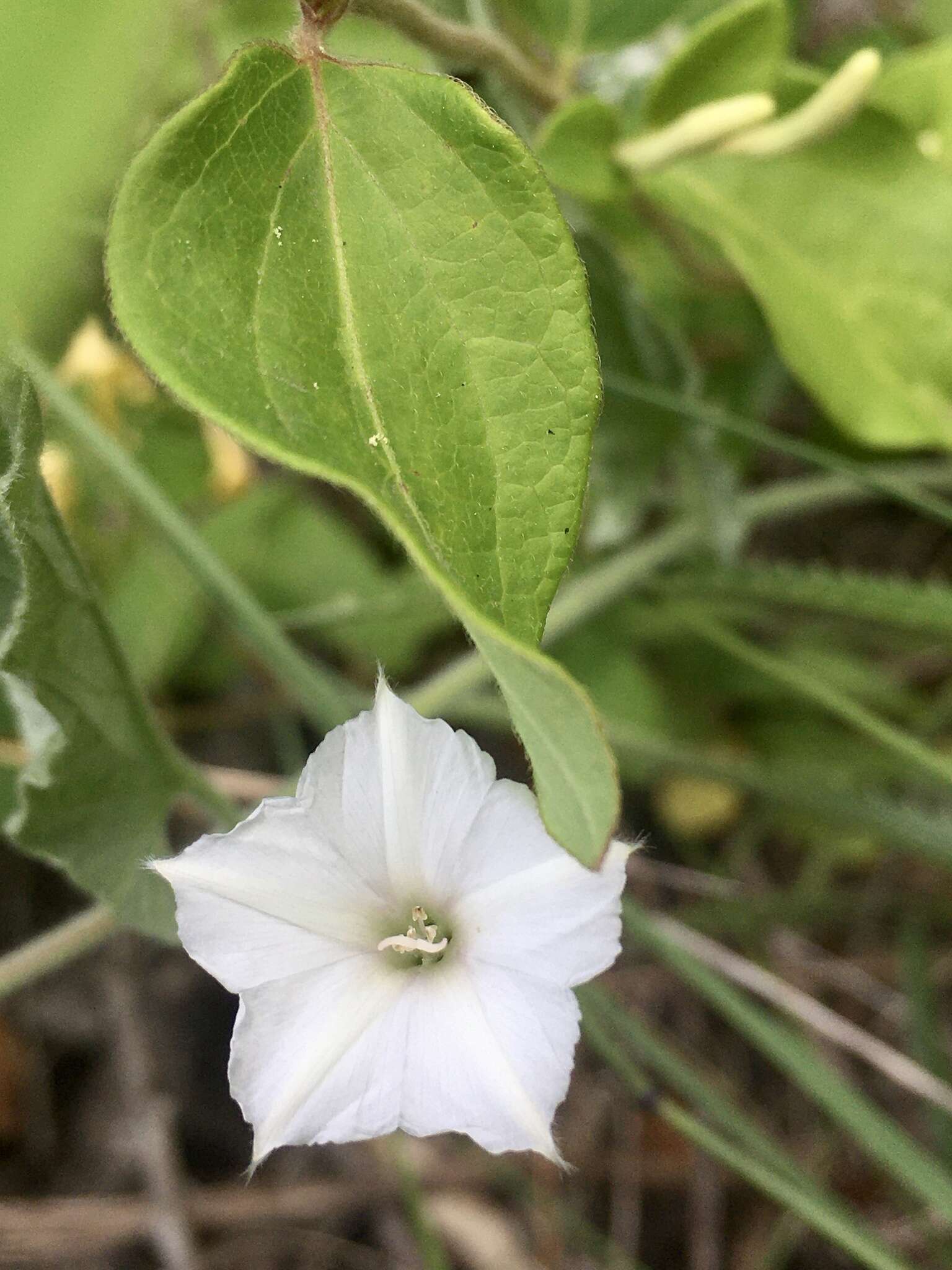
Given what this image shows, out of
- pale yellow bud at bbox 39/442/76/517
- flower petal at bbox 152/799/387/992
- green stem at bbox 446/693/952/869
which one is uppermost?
flower petal at bbox 152/799/387/992

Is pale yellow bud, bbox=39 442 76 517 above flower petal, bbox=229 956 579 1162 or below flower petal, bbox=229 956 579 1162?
below

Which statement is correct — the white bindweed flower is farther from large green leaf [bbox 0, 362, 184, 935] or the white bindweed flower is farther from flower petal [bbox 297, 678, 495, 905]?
large green leaf [bbox 0, 362, 184, 935]

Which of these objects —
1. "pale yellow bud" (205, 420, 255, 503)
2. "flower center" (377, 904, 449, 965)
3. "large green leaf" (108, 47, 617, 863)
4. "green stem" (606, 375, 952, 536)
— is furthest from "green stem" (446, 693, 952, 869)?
"large green leaf" (108, 47, 617, 863)

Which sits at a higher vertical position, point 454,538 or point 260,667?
point 454,538

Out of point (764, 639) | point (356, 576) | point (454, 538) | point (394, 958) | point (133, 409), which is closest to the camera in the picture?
point (454, 538)

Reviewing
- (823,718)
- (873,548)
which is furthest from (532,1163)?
(873,548)

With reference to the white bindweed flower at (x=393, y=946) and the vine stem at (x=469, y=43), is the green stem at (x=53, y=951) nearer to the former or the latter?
the white bindweed flower at (x=393, y=946)

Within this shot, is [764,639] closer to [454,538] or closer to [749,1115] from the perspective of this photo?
[749,1115]
